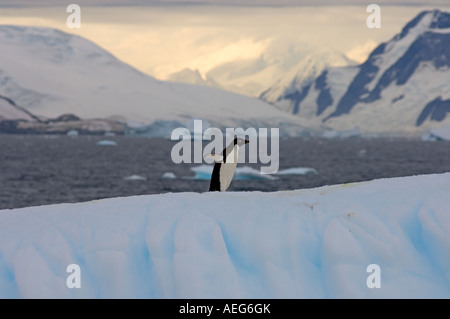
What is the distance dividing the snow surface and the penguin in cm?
298

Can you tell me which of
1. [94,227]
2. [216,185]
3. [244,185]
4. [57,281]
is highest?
[244,185]

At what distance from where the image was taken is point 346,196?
23.2ft

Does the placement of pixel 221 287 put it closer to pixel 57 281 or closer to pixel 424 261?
pixel 57 281

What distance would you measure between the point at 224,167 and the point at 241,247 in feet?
13.4

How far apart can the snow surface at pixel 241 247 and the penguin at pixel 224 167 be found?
9.79 feet

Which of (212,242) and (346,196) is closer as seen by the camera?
(212,242)

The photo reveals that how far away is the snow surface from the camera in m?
5.84

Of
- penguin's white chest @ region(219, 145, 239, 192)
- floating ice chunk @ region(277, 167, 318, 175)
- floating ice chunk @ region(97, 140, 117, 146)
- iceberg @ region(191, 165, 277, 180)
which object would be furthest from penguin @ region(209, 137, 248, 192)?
floating ice chunk @ region(97, 140, 117, 146)

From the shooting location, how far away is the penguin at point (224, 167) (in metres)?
10.1

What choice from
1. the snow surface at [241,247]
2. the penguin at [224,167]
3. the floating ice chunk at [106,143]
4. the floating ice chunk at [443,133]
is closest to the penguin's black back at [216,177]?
the penguin at [224,167]

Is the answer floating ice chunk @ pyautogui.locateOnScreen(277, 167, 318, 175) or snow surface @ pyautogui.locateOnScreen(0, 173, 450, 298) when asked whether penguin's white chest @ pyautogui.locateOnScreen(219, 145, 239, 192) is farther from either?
floating ice chunk @ pyautogui.locateOnScreen(277, 167, 318, 175)
